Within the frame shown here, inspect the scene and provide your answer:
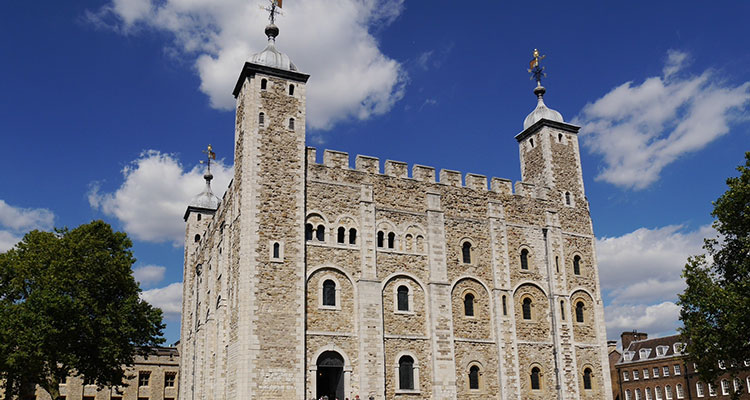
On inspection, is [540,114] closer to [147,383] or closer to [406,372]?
[406,372]

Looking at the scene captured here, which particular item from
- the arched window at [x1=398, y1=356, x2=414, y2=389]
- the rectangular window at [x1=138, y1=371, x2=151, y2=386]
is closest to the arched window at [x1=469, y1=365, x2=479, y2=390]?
the arched window at [x1=398, y1=356, x2=414, y2=389]

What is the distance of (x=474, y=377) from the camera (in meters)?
30.7

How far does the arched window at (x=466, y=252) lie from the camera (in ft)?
106

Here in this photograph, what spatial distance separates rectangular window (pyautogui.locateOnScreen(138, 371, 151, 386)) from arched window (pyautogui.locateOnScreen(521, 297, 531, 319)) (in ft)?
103

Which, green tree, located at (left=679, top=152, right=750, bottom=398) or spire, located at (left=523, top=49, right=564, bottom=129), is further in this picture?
spire, located at (left=523, top=49, right=564, bottom=129)

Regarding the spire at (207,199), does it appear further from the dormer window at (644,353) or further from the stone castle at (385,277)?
the dormer window at (644,353)

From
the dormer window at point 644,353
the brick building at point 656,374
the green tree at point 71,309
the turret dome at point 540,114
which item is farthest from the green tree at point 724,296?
the dormer window at point 644,353

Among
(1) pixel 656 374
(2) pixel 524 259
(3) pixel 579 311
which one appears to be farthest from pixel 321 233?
(1) pixel 656 374

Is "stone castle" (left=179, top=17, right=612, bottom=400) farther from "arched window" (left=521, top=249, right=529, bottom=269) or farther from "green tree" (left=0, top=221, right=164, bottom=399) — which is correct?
"green tree" (left=0, top=221, right=164, bottom=399)

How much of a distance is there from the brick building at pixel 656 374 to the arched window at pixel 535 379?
29062 mm

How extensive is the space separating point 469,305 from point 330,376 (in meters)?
7.53

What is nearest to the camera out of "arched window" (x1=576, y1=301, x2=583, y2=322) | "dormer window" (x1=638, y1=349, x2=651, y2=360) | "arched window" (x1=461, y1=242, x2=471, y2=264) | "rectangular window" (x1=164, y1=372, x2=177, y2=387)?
"arched window" (x1=461, y1=242, x2=471, y2=264)

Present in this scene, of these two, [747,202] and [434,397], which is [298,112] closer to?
[434,397]

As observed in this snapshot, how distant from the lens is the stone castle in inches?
1093
